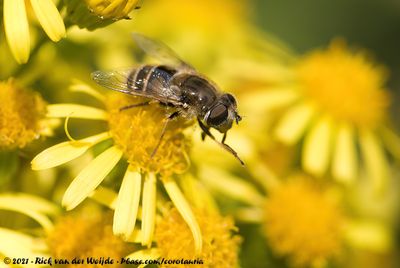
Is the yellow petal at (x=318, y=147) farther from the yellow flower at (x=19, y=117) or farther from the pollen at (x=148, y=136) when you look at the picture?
the yellow flower at (x=19, y=117)

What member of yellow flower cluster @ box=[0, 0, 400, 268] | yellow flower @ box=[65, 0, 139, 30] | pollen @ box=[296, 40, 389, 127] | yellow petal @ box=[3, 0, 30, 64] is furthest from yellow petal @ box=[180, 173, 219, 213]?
pollen @ box=[296, 40, 389, 127]

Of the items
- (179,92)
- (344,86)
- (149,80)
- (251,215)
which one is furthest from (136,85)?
(344,86)

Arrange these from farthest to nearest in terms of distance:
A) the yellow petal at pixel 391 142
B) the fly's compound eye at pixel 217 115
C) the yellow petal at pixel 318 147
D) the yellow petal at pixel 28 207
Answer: the yellow petal at pixel 391 142
the yellow petal at pixel 318 147
the fly's compound eye at pixel 217 115
the yellow petal at pixel 28 207

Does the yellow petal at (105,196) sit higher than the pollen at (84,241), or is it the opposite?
Answer: the yellow petal at (105,196)

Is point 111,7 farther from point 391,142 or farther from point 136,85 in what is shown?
point 391,142

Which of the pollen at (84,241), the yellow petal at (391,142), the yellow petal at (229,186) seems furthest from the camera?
the yellow petal at (391,142)

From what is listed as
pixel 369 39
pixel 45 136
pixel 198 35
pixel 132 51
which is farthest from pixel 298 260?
pixel 369 39

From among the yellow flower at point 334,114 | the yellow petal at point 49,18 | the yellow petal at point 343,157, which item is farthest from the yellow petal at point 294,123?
the yellow petal at point 49,18
